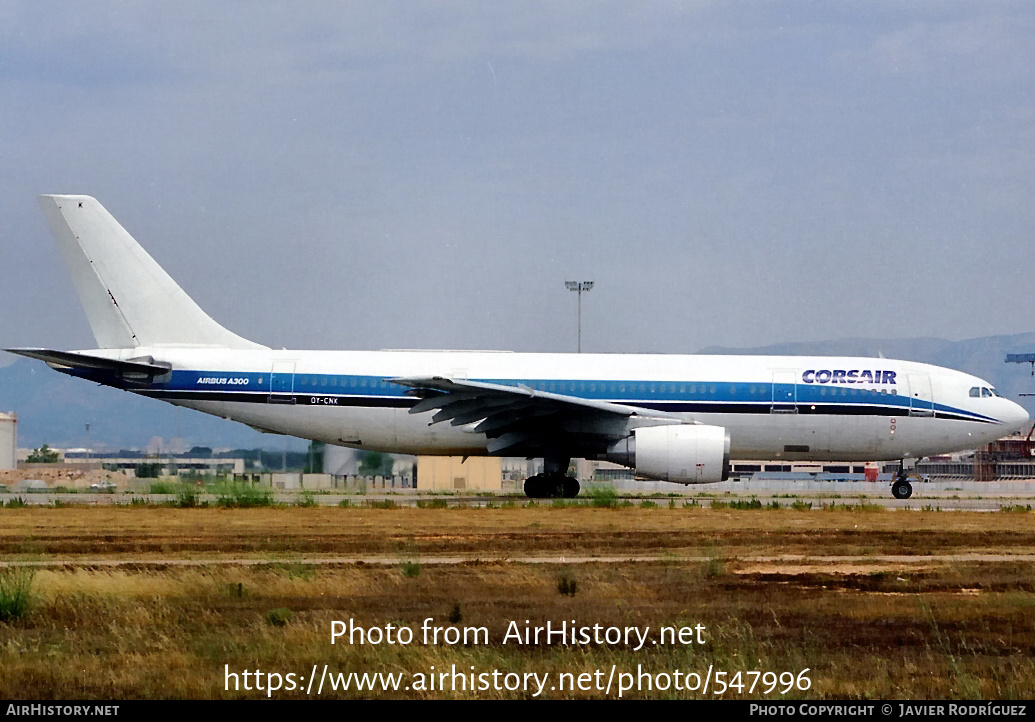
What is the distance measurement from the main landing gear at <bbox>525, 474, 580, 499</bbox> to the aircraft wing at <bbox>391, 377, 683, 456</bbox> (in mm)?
758

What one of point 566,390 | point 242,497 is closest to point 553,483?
point 566,390

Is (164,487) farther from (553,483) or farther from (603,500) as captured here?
(603,500)

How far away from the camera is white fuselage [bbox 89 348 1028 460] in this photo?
32125mm

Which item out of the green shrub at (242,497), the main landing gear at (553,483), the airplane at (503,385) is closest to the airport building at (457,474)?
the green shrub at (242,497)

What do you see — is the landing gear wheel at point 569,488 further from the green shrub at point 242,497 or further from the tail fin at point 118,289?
the tail fin at point 118,289

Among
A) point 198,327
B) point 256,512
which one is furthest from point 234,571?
point 198,327

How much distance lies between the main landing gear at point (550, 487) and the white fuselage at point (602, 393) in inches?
59.0

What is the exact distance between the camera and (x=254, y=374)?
32.1m

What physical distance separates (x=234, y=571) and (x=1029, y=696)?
9.29 metres

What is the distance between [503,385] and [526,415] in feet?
4.74

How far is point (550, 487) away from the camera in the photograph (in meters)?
32.7

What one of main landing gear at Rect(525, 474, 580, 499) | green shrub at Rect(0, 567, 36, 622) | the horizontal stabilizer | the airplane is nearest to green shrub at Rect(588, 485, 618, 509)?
main landing gear at Rect(525, 474, 580, 499)

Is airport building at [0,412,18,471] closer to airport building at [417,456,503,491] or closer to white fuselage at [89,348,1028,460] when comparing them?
airport building at [417,456,503,491]
